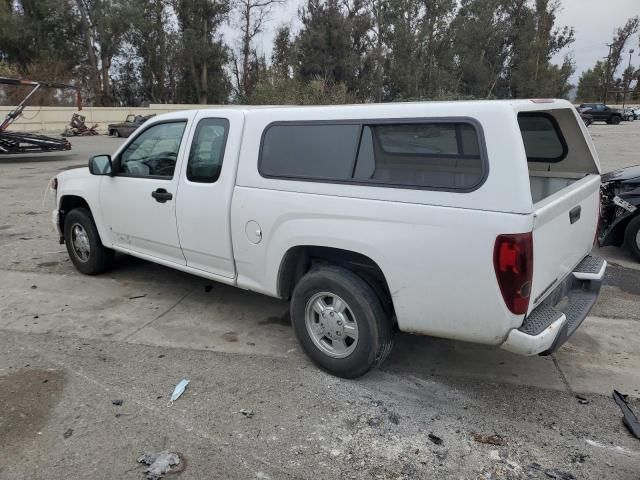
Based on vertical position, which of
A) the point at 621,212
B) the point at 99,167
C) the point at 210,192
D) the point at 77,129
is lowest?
the point at 621,212

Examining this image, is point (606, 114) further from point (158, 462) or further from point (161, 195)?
point (158, 462)

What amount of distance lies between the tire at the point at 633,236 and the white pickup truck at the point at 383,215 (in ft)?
8.28

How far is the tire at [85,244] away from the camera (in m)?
5.48

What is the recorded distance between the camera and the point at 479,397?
3.43 m

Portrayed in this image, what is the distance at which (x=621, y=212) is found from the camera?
614 cm

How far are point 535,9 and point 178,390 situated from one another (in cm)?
5657

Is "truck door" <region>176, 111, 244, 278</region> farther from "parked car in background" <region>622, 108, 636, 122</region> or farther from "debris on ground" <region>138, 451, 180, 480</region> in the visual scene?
"parked car in background" <region>622, 108, 636, 122</region>

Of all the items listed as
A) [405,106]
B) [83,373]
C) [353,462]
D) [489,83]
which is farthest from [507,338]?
[489,83]

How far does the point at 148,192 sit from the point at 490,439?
10.9ft

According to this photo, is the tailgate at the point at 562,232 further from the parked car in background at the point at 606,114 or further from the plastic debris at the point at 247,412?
the parked car in background at the point at 606,114

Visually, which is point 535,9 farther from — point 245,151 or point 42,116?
point 245,151

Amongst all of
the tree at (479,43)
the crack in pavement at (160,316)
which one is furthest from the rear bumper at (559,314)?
the tree at (479,43)

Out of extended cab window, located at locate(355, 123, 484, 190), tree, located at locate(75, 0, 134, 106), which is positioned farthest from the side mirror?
tree, located at locate(75, 0, 134, 106)

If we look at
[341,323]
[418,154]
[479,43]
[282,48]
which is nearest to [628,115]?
[479,43]
